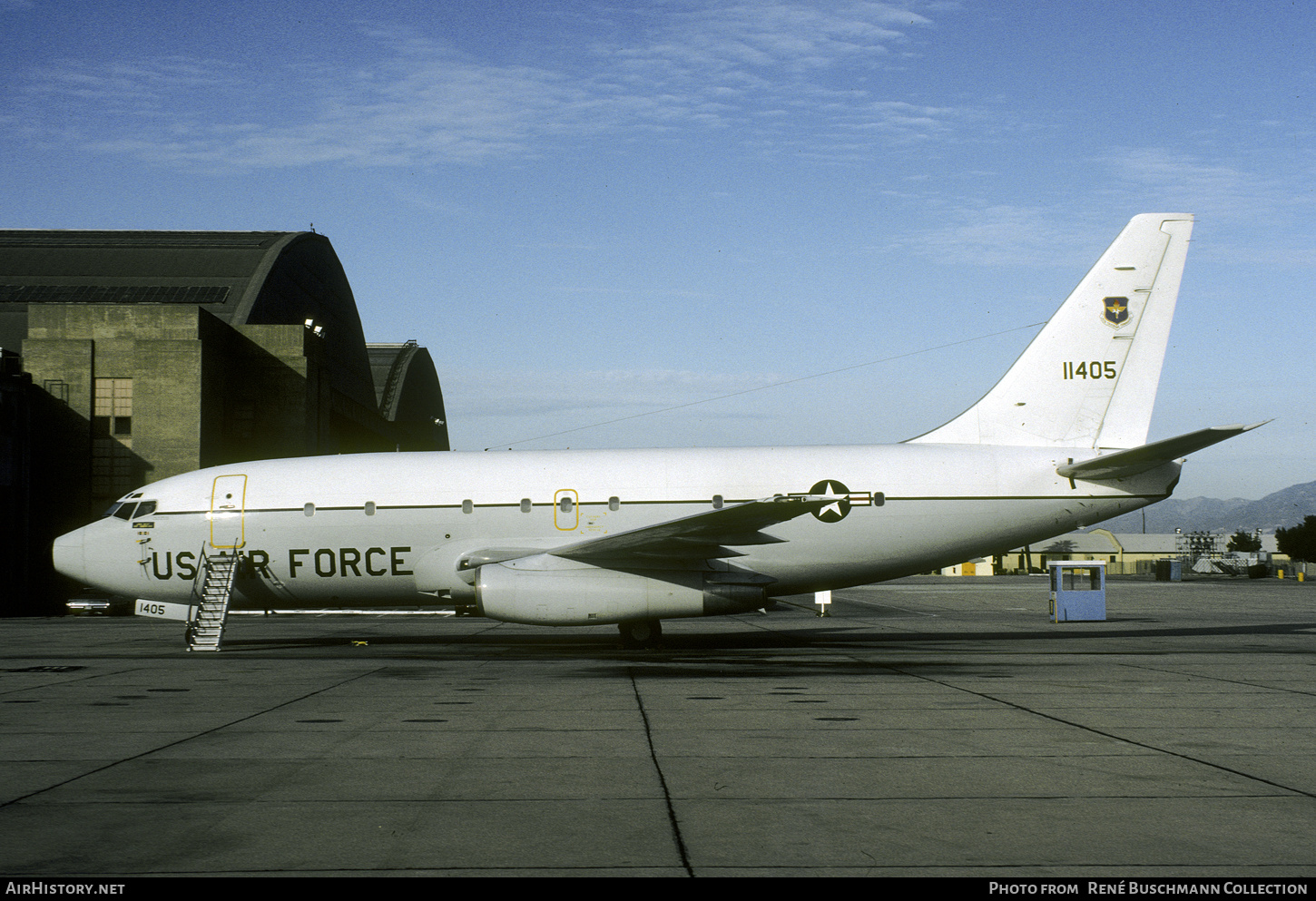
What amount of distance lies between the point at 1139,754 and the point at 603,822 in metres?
4.94

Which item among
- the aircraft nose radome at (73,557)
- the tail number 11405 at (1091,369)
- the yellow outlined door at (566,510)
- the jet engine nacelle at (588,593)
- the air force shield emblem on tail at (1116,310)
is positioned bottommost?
the jet engine nacelle at (588,593)

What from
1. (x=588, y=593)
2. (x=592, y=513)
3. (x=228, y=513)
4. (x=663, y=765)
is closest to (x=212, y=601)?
(x=228, y=513)

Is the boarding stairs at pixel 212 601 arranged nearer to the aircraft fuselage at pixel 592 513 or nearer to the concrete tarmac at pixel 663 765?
the aircraft fuselage at pixel 592 513

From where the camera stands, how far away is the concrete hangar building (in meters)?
37.8

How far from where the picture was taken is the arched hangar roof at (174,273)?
1897 inches

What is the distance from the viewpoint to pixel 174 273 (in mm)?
50531

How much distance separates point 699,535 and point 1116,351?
9363 mm

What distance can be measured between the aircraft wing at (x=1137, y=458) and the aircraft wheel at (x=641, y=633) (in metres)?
8.15

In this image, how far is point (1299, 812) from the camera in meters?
6.79

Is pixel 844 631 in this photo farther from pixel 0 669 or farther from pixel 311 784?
pixel 311 784

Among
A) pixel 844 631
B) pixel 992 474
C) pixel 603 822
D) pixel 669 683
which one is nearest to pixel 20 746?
pixel 603 822

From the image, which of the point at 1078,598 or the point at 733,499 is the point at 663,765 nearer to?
the point at 733,499

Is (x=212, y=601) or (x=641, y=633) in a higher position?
(x=212, y=601)

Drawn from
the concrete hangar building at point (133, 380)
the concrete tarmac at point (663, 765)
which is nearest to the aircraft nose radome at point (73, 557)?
the concrete tarmac at point (663, 765)
